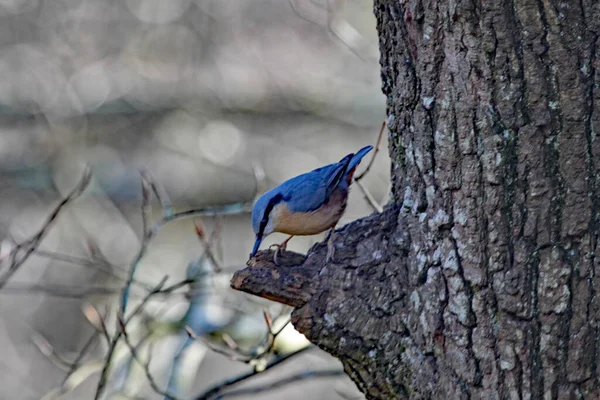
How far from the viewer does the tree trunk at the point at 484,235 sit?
5.38 ft

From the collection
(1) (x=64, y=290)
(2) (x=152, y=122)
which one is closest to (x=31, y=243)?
(1) (x=64, y=290)

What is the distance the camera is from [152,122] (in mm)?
7000

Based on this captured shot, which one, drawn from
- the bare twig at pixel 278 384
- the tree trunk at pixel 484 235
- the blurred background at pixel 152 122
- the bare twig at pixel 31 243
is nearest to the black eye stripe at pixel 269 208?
the bare twig at pixel 278 384

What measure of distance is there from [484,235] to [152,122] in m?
5.66

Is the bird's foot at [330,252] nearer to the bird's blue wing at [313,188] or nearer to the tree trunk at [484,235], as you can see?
the tree trunk at [484,235]

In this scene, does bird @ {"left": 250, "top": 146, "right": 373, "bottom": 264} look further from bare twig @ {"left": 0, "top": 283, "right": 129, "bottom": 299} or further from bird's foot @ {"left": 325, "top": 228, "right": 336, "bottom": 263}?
bare twig @ {"left": 0, "top": 283, "right": 129, "bottom": 299}

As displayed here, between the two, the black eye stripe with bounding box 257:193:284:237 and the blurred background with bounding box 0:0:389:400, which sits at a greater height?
the blurred background with bounding box 0:0:389:400

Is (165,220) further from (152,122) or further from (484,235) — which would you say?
(152,122)

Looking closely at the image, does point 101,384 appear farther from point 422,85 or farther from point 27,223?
point 27,223

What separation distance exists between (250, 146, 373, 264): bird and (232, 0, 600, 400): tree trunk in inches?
32.2

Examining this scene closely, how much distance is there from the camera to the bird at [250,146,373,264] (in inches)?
108

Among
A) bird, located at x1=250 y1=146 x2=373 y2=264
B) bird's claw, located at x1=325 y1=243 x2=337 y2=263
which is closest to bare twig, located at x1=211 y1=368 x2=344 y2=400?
bird, located at x1=250 y1=146 x2=373 y2=264

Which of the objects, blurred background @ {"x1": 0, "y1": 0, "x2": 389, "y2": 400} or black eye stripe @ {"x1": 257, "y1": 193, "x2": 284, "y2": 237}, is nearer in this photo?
black eye stripe @ {"x1": 257, "y1": 193, "x2": 284, "y2": 237}

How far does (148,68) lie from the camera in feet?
23.0
